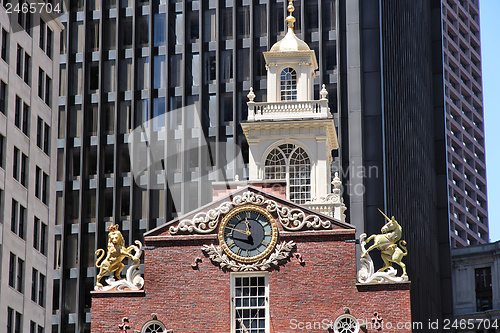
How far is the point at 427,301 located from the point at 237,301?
200ft

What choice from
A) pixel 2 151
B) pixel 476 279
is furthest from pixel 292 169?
pixel 476 279

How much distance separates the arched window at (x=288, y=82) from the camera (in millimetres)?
79312

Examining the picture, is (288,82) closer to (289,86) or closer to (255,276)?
(289,86)

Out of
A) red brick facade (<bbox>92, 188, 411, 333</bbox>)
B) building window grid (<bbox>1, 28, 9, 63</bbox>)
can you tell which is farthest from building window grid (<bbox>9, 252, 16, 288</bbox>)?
red brick facade (<bbox>92, 188, 411, 333</bbox>)

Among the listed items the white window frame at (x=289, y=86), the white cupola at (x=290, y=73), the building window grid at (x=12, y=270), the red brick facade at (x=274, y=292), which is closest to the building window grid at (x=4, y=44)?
the building window grid at (x=12, y=270)

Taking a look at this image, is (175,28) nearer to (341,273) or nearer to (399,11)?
(399,11)

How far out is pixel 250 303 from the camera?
71.5 m

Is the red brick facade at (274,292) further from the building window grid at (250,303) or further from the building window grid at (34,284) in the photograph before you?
the building window grid at (34,284)

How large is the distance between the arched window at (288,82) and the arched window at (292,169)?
3.99m

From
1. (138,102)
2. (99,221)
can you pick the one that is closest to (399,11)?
(138,102)

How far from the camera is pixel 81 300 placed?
380 feet

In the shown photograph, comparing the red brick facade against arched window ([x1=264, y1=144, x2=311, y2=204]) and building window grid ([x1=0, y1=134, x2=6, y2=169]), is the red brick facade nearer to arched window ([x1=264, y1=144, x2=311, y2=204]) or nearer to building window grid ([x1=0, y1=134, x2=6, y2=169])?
arched window ([x1=264, y1=144, x2=311, y2=204])

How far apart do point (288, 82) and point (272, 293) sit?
14.4 meters

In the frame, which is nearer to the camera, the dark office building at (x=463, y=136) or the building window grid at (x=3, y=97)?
the building window grid at (x=3, y=97)
